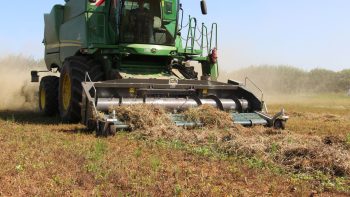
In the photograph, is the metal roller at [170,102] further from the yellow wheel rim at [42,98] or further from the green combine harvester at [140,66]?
the yellow wheel rim at [42,98]

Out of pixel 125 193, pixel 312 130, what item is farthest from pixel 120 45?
pixel 125 193

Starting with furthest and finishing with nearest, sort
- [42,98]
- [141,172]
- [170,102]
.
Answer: [42,98], [170,102], [141,172]

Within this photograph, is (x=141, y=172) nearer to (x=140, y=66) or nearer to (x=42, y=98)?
(x=140, y=66)

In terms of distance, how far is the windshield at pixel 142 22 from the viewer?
10016mm

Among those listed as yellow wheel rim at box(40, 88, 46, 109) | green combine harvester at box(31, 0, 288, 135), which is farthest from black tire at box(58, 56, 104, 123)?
yellow wheel rim at box(40, 88, 46, 109)

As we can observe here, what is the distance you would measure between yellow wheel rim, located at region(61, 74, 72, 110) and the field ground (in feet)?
9.96

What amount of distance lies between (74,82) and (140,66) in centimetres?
171

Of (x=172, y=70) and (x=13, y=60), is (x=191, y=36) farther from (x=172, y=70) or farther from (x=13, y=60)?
(x=13, y=60)

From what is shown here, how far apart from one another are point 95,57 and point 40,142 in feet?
13.1

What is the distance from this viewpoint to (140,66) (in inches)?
406

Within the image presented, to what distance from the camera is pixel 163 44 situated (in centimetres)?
1026

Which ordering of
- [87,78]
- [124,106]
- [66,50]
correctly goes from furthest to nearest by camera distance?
[66,50], [87,78], [124,106]

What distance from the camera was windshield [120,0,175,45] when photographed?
10016 mm

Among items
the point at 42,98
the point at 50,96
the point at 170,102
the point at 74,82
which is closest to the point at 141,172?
the point at 170,102
